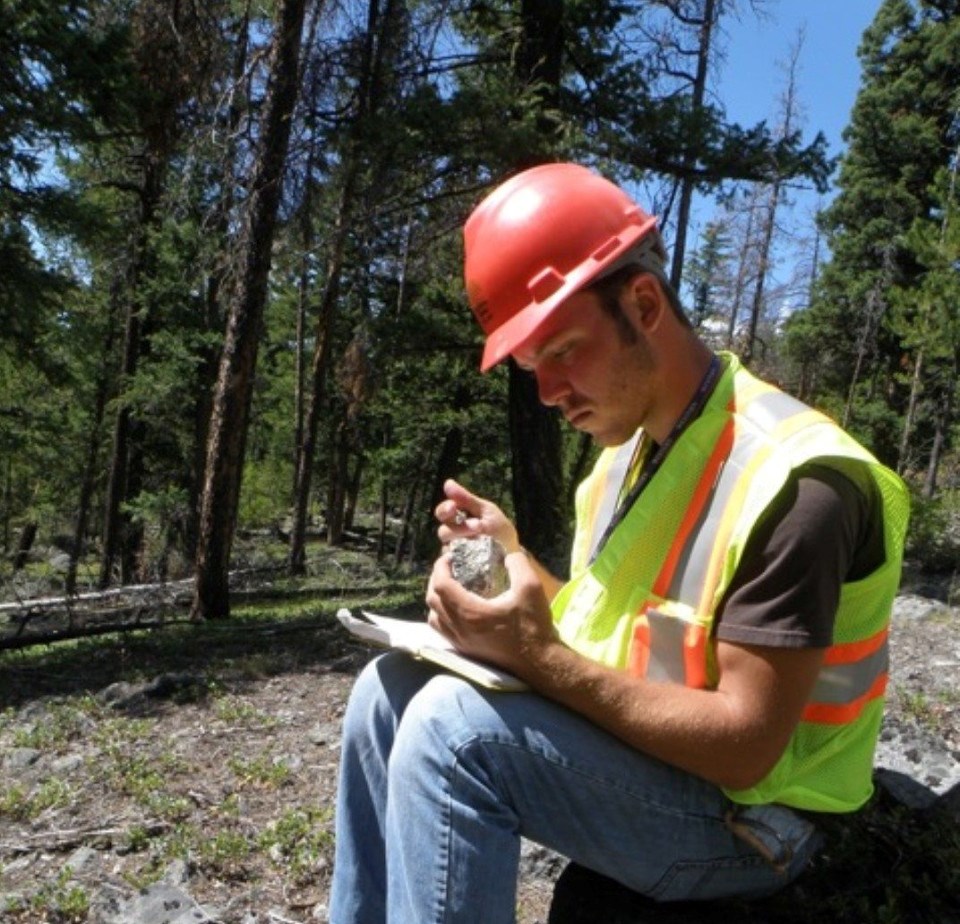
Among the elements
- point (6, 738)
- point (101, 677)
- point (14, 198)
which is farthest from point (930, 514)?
point (14, 198)

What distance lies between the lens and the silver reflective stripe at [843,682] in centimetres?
195

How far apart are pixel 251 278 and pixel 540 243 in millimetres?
8530

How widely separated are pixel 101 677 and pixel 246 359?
163 inches

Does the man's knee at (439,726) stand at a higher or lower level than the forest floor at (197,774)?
higher

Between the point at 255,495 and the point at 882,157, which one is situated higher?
the point at 882,157

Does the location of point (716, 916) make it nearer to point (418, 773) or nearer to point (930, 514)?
point (418, 773)

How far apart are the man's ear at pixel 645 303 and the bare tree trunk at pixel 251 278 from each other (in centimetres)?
866

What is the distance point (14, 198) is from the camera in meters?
11.7

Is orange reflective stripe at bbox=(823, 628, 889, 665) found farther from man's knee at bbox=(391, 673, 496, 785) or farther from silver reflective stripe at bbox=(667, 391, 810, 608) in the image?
man's knee at bbox=(391, 673, 496, 785)

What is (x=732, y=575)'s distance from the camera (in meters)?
1.79

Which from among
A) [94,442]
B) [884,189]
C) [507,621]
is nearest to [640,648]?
[507,621]

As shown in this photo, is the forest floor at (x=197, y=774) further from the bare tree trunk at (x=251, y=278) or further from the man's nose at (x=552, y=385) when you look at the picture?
the bare tree trunk at (x=251, y=278)

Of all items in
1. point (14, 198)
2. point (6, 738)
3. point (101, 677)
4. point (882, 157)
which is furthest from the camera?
point (882, 157)

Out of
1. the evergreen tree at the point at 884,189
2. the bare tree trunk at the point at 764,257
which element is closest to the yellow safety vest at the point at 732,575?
the evergreen tree at the point at 884,189
